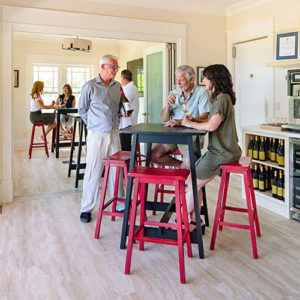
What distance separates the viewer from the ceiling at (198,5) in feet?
14.4

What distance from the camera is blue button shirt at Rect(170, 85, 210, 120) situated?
2965 millimetres

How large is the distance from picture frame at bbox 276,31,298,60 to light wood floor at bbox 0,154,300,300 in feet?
5.79

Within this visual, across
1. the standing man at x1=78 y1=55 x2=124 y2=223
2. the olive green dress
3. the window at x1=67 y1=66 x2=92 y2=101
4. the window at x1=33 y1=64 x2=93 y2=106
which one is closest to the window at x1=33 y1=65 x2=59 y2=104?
the window at x1=33 y1=64 x2=93 y2=106

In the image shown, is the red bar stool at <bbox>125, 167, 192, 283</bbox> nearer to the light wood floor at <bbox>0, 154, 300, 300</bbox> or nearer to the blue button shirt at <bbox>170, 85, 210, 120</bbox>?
the light wood floor at <bbox>0, 154, 300, 300</bbox>

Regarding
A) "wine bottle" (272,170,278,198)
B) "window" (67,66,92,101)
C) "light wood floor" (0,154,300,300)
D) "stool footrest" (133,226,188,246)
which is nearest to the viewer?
"light wood floor" (0,154,300,300)

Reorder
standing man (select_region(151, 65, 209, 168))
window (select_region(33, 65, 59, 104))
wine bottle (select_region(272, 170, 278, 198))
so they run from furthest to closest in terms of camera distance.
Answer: window (select_region(33, 65, 59, 104)) → wine bottle (select_region(272, 170, 278, 198)) → standing man (select_region(151, 65, 209, 168))

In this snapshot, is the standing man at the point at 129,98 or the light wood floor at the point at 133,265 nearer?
the light wood floor at the point at 133,265

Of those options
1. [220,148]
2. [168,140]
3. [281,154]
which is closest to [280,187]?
[281,154]

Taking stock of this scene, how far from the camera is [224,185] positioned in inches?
105

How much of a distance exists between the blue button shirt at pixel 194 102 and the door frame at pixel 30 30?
1.72 metres

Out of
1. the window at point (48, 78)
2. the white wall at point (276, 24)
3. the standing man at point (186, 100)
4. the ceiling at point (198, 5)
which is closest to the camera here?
the standing man at point (186, 100)

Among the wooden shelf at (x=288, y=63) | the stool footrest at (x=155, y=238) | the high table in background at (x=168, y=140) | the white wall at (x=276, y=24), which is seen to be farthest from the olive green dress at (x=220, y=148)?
the white wall at (x=276, y=24)

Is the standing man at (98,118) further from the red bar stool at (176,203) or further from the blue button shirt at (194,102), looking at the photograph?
the red bar stool at (176,203)

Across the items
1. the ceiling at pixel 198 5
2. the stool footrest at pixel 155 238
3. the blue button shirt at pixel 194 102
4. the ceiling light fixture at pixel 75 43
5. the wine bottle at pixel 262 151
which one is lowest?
the stool footrest at pixel 155 238
